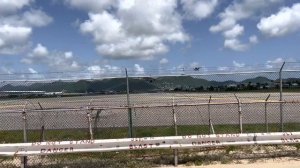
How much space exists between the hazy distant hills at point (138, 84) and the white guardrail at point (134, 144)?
10.4 ft

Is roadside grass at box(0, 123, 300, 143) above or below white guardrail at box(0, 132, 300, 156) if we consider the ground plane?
below

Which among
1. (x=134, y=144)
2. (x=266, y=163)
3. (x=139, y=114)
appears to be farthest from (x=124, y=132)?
(x=139, y=114)

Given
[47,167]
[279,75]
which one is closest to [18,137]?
[47,167]

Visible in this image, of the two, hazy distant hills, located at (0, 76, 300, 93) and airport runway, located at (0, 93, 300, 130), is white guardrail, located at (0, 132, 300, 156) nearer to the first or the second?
hazy distant hills, located at (0, 76, 300, 93)

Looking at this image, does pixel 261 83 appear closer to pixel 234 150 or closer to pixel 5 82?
pixel 234 150

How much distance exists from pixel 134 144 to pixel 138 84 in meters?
3.94

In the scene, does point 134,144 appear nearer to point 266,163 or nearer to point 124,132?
point 266,163

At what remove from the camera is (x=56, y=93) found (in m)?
17.2

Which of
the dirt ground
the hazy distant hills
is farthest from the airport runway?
the dirt ground

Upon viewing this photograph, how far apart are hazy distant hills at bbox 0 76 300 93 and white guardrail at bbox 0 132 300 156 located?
318 centimetres

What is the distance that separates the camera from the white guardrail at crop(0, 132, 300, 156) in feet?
41.5

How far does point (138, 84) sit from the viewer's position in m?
16.5

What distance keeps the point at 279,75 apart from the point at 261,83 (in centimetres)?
142

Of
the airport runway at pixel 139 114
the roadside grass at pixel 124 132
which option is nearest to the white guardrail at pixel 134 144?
the roadside grass at pixel 124 132
